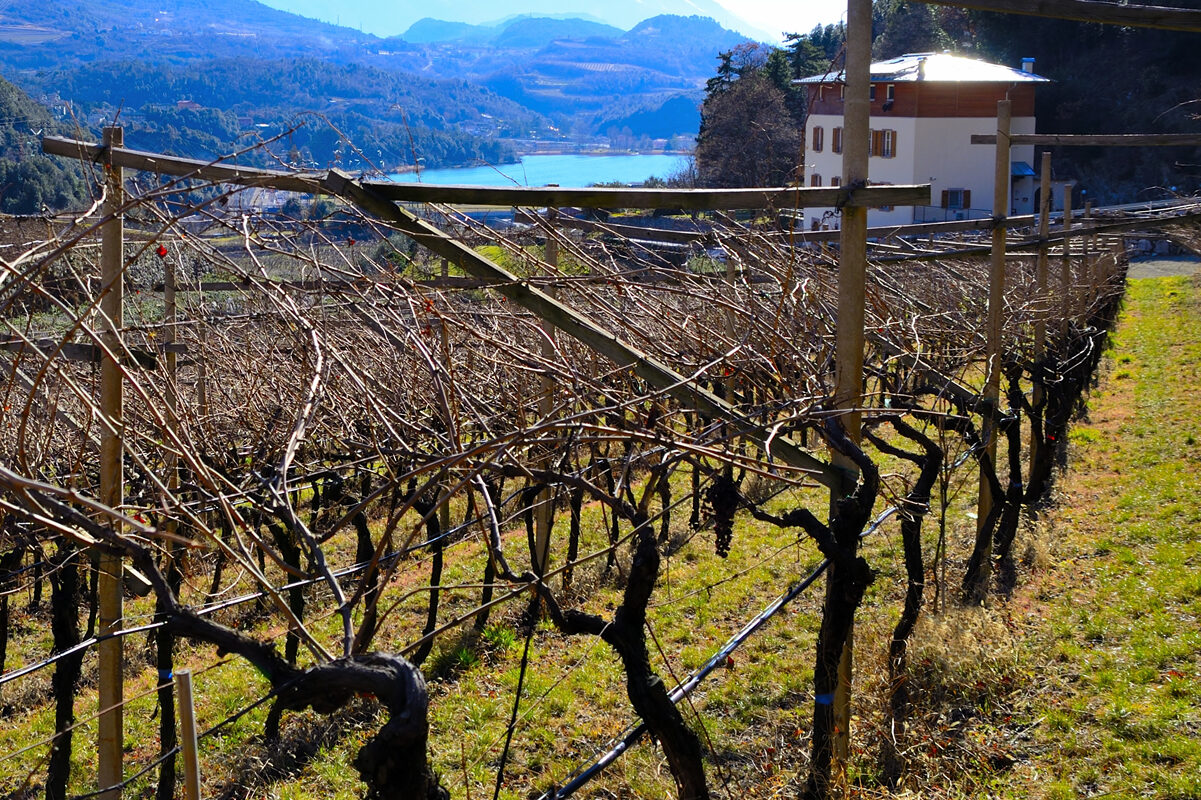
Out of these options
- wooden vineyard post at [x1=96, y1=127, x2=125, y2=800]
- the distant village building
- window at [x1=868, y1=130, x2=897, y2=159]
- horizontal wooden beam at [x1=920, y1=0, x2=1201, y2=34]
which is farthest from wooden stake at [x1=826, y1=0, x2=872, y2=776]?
window at [x1=868, y1=130, x2=897, y2=159]

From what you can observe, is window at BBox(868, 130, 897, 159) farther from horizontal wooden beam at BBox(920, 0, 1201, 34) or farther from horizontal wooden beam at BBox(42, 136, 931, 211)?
horizontal wooden beam at BBox(42, 136, 931, 211)

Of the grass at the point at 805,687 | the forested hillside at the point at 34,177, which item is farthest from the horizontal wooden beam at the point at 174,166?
the forested hillside at the point at 34,177

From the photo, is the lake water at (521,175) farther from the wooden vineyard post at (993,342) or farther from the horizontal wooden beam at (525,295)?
the wooden vineyard post at (993,342)

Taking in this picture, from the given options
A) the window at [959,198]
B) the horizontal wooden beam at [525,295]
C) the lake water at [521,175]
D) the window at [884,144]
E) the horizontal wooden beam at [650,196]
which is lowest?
the horizontal wooden beam at [525,295]

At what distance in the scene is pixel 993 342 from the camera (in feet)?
22.8

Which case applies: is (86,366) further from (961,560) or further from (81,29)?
(81,29)

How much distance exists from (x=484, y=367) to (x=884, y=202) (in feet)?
15.4

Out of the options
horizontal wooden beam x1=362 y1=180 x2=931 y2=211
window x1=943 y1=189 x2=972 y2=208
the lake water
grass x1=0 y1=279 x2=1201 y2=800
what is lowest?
grass x1=0 y1=279 x2=1201 y2=800

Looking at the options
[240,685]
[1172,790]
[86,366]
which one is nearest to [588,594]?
[240,685]

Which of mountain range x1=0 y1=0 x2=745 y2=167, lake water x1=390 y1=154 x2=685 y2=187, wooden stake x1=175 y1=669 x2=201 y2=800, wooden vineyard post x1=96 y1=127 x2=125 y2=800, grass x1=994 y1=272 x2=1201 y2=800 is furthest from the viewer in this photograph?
mountain range x1=0 y1=0 x2=745 y2=167

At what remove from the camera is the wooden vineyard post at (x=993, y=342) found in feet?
23.1

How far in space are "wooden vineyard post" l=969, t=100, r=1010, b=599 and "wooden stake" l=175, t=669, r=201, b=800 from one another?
5.87 meters

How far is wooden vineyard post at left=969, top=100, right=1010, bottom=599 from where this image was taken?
704 centimetres

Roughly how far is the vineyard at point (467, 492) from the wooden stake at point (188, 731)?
15 mm
